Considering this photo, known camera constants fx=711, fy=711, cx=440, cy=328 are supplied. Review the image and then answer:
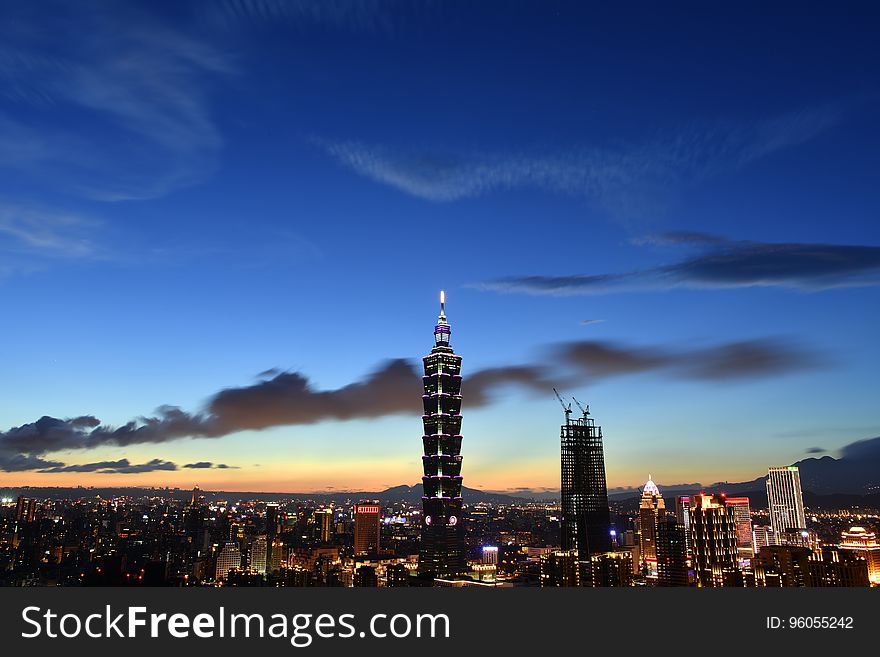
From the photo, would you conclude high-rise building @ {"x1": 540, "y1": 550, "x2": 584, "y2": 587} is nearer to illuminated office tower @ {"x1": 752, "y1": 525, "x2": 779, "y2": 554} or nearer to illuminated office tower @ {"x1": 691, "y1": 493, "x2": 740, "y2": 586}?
illuminated office tower @ {"x1": 691, "y1": 493, "x2": 740, "y2": 586}

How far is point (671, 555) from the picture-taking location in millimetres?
89188

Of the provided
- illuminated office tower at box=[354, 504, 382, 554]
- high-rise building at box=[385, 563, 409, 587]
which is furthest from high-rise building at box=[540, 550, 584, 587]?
illuminated office tower at box=[354, 504, 382, 554]

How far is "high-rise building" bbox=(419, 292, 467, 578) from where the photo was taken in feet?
345

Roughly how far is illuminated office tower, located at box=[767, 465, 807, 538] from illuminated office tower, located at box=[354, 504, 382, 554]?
76.5m

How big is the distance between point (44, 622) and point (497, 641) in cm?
848

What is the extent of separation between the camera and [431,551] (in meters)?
107

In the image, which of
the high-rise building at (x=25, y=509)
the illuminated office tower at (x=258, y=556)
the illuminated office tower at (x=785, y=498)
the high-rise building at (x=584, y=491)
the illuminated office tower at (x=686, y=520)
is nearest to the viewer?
the illuminated office tower at (x=686, y=520)

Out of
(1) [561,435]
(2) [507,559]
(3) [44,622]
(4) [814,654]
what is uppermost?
(1) [561,435]

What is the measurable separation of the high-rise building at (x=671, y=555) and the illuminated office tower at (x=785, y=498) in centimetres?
5703

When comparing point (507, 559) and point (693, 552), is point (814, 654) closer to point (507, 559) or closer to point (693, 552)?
point (693, 552)

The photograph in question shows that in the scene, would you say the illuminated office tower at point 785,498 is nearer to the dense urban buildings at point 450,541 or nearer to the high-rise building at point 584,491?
the dense urban buildings at point 450,541

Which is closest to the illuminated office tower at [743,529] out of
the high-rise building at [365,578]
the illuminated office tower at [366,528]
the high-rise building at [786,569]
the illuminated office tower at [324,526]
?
the high-rise building at [786,569]

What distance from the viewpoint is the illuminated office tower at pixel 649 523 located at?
344 feet

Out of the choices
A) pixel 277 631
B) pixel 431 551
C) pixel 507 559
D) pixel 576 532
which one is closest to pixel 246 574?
pixel 431 551
